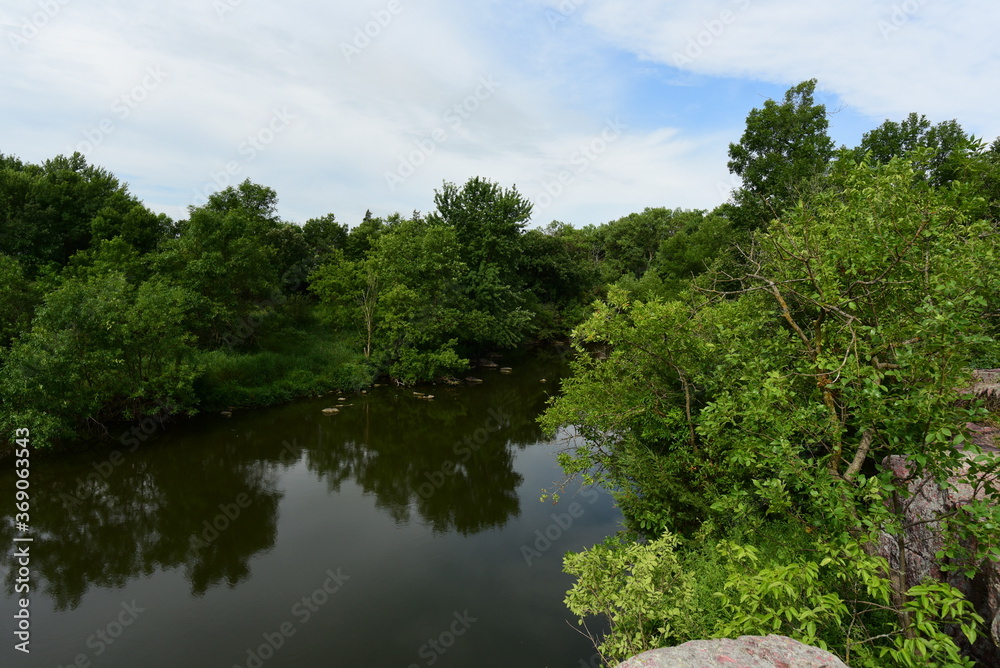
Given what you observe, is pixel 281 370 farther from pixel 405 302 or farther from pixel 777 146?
pixel 777 146

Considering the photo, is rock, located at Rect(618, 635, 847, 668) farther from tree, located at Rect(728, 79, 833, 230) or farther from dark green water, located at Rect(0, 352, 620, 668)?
tree, located at Rect(728, 79, 833, 230)

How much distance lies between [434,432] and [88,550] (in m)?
13.4

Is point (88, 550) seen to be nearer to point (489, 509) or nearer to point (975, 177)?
point (489, 509)

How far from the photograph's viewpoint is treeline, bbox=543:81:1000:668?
490 cm

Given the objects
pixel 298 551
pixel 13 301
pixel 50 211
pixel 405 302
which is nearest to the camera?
pixel 298 551

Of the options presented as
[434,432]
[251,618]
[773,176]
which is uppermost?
[773,176]

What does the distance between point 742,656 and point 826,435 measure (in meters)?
3.18

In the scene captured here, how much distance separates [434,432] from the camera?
954 inches

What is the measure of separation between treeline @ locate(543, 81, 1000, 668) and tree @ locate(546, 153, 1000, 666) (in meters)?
0.04

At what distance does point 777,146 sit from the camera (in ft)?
92.7

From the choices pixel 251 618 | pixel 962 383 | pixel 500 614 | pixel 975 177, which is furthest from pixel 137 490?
pixel 975 177

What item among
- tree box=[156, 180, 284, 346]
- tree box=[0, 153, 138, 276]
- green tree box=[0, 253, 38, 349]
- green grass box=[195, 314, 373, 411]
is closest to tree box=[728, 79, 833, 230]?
green grass box=[195, 314, 373, 411]

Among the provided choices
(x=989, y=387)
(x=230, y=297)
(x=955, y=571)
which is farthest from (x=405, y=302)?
(x=955, y=571)

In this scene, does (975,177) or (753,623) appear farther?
(975,177)
